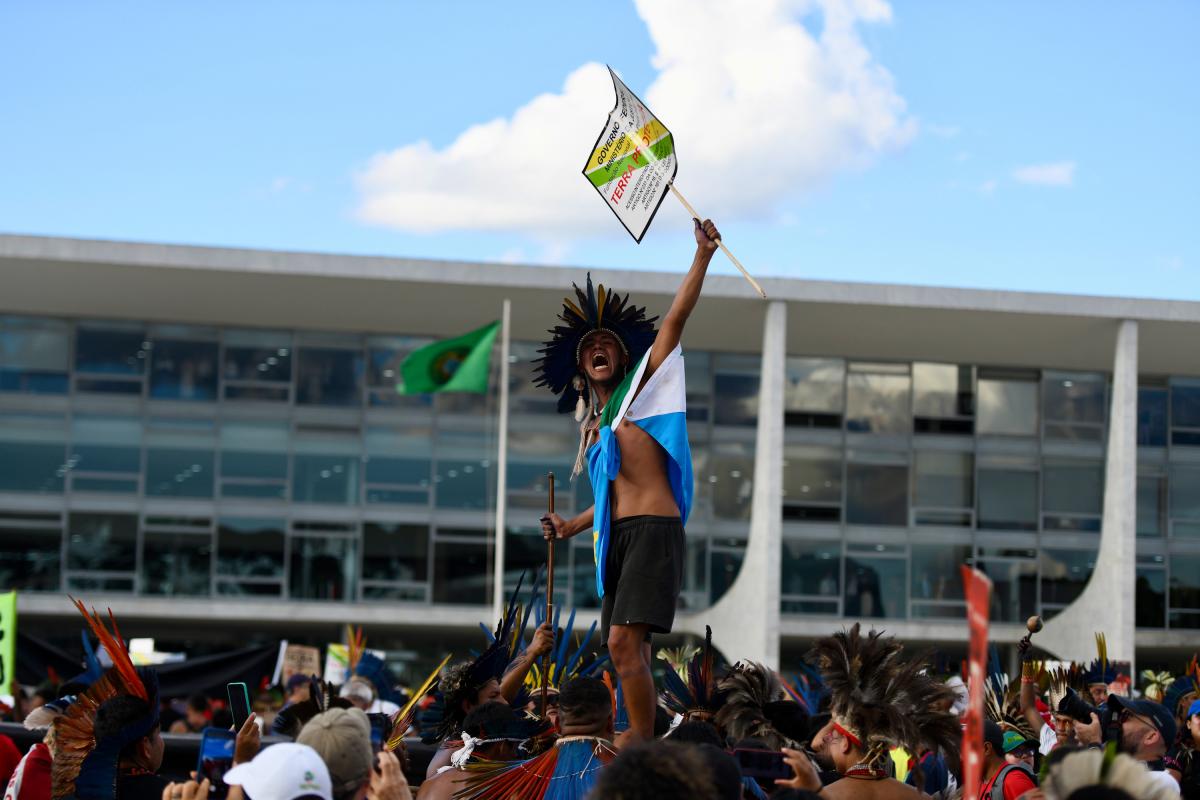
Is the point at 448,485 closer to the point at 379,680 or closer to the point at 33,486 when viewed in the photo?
the point at 33,486

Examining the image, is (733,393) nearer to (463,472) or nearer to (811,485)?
(811,485)

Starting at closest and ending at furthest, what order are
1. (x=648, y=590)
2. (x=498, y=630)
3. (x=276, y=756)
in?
(x=276, y=756)
(x=648, y=590)
(x=498, y=630)

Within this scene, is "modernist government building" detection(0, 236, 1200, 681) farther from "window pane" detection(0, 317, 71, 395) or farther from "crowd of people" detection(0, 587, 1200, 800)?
"crowd of people" detection(0, 587, 1200, 800)

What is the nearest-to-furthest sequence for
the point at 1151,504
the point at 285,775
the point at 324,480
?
the point at 285,775 < the point at 324,480 < the point at 1151,504

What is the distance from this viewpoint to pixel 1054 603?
110 feet

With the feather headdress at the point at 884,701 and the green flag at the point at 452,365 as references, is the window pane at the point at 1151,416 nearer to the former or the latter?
the green flag at the point at 452,365

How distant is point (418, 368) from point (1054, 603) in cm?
1535

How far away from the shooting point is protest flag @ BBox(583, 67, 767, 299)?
23.6ft

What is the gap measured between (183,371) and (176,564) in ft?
13.1

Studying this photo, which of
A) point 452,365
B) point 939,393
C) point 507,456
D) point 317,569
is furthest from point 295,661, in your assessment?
point 939,393

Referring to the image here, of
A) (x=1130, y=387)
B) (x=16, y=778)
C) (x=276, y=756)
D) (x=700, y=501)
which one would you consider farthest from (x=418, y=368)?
(x=276, y=756)

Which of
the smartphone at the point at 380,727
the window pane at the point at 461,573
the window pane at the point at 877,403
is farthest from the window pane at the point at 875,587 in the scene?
the smartphone at the point at 380,727

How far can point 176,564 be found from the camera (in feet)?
103

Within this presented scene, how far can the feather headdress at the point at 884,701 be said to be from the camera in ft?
18.1
